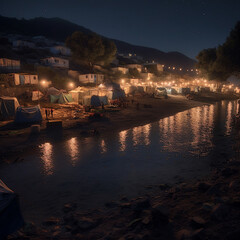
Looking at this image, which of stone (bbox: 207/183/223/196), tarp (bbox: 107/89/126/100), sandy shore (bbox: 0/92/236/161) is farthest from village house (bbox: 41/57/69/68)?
stone (bbox: 207/183/223/196)

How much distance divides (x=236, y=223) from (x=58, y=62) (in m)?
56.0

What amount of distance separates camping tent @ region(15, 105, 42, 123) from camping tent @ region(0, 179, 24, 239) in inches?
673

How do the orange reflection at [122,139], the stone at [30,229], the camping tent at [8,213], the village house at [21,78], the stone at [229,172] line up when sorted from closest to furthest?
the camping tent at [8,213]
the stone at [30,229]
the stone at [229,172]
the orange reflection at [122,139]
the village house at [21,78]

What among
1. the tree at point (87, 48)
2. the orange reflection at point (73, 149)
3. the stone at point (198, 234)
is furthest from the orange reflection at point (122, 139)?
the tree at point (87, 48)

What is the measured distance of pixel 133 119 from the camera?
25078 millimetres

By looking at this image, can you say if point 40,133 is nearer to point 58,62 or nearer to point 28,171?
point 28,171

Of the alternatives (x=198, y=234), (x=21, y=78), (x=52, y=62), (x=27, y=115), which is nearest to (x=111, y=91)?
(x=21, y=78)

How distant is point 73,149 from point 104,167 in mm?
3946

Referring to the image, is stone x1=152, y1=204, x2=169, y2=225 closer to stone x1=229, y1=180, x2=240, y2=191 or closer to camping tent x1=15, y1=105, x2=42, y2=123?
stone x1=229, y1=180, x2=240, y2=191

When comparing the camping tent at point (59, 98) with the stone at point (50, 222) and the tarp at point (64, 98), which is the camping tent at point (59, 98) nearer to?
the tarp at point (64, 98)

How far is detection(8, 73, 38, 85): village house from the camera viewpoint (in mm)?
33781

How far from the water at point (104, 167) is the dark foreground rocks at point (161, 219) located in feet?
2.55

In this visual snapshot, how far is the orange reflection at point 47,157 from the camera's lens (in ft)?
36.4

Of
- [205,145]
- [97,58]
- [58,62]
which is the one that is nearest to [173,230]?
[205,145]
